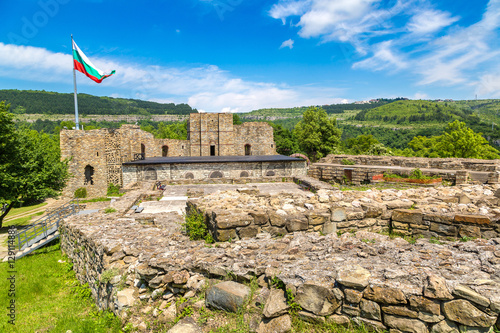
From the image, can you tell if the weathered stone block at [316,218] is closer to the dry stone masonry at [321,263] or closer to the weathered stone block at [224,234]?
the dry stone masonry at [321,263]

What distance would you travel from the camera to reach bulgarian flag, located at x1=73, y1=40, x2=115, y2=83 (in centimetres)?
2312

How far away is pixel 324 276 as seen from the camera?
3.27m

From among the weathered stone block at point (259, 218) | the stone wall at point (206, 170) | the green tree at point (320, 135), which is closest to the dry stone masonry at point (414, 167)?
the stone wall at point (206, 170)

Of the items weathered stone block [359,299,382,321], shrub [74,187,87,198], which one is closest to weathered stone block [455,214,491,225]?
weathered stone block [359,299,382,321]

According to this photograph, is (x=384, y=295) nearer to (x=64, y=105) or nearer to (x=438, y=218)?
(x=438, y=218)

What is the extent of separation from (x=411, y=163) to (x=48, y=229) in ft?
62.8

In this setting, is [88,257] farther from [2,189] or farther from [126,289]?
[2,189]

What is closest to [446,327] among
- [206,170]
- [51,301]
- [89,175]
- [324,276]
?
[324,276]

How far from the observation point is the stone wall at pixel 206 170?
960 inches

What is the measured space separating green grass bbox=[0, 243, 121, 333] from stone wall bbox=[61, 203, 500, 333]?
14.8 inches

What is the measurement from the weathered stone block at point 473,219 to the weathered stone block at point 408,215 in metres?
0.56

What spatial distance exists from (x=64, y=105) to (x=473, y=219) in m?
A: 188

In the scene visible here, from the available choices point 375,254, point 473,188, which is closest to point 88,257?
point 375,254

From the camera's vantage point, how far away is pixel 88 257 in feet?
21.0
